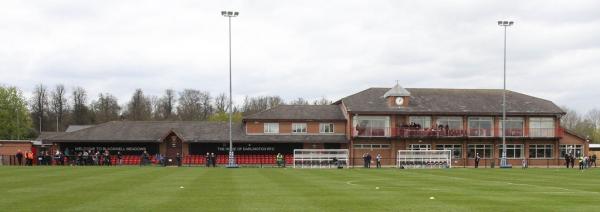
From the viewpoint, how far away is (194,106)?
131 m

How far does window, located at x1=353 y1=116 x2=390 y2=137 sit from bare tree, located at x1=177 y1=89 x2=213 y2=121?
60932 mm

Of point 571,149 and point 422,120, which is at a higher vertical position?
point 422,120

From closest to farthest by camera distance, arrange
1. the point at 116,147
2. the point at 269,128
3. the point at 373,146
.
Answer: the point at 116,147
the point at 373,146
the point at 269,128

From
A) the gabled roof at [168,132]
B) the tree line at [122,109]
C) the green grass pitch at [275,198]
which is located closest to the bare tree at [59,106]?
the tree line at [122,109]

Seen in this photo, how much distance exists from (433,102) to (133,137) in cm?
2993

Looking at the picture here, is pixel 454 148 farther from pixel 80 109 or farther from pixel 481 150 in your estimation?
pixel 80 109

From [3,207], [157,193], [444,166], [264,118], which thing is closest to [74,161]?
[264,118]

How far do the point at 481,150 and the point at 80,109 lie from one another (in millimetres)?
82284

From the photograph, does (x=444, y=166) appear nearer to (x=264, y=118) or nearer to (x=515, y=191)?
(x=264, y=118)

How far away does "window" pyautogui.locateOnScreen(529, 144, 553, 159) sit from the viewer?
68812mm

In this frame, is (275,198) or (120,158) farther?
(120,158)

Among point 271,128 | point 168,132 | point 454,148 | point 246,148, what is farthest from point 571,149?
point 168,132

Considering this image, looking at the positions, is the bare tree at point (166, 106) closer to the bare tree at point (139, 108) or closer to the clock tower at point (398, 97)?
the bare tree at point (139, 108)

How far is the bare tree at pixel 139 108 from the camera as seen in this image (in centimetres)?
12319
